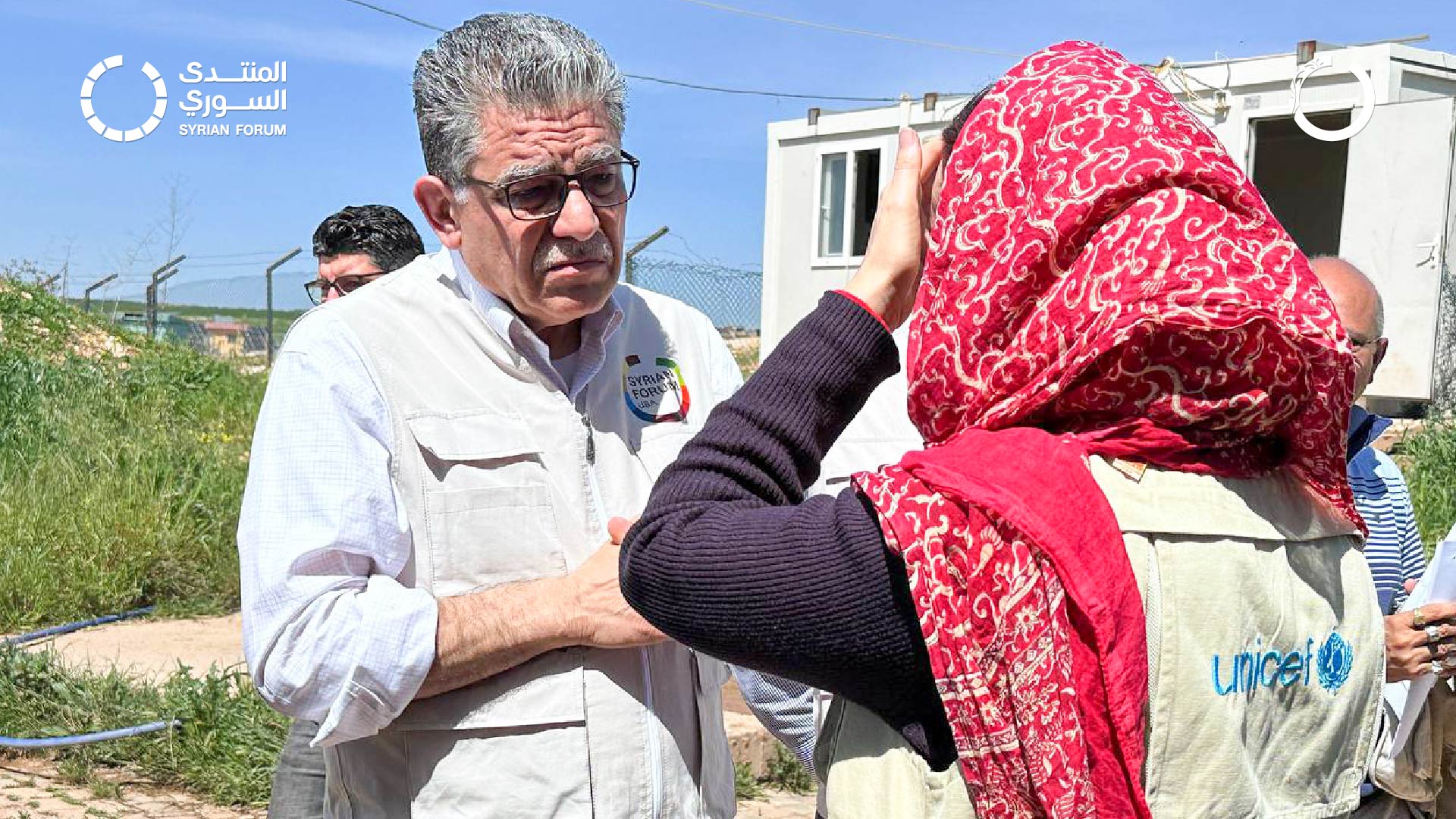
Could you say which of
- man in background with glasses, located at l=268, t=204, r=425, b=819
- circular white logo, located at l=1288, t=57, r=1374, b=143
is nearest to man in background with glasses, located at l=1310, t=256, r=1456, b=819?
man in background with glasses, located at l=268, t=204, r=425, b=819

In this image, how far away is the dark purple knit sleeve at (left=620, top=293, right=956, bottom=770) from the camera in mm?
1413

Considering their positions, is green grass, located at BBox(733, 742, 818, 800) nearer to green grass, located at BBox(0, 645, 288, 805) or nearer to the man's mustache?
green grass, located at BBox(0, 645, 288, 805)

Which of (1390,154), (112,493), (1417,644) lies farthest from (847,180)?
(1417,644)

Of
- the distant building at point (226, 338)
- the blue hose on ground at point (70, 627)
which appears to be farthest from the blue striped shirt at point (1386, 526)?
the distant building at point (226, 338)

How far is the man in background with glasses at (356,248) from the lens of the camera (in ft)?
15.4

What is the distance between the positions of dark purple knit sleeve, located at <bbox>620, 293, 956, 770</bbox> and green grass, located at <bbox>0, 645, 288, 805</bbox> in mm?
3972

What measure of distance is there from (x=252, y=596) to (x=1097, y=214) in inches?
49.0

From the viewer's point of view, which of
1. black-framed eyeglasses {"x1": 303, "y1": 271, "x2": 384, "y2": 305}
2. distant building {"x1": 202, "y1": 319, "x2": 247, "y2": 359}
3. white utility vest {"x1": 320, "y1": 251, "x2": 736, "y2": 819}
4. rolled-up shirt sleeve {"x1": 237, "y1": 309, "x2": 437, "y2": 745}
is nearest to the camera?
rolled-up shirt sleeve {"x1": 237, "y1": 309, "x2": 437, "y2": 745}

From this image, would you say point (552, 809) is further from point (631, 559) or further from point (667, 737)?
point (631, 559)

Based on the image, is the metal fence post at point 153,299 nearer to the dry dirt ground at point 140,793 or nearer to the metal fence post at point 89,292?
the metal fence post at point 89,292

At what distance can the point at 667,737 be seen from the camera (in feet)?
6.91

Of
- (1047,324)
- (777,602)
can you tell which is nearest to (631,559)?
(777,602)

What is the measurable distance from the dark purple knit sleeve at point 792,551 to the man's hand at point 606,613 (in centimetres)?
40

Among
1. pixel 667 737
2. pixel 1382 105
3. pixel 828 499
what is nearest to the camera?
pixel 828 499
